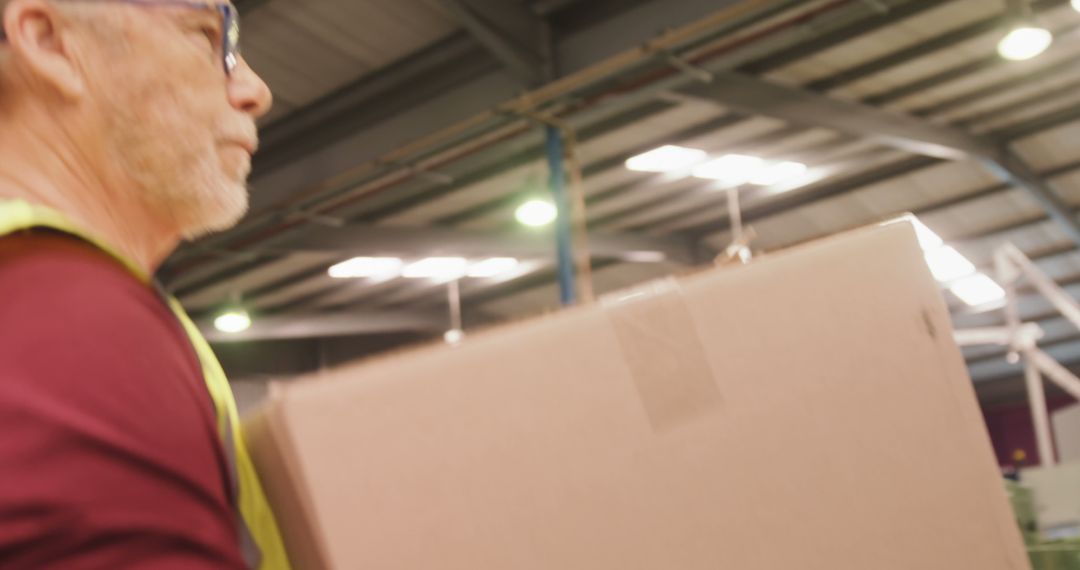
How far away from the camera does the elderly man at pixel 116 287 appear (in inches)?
22.1

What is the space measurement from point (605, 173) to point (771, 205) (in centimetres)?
211

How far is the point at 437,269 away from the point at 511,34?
4.89 m

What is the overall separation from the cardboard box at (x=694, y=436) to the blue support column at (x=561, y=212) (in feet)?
18.7

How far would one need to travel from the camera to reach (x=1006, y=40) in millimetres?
6074

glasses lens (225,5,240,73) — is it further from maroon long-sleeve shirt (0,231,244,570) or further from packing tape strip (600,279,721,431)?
packing tape strip (600,279,721,431)

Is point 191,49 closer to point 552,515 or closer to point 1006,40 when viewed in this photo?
point 552,515

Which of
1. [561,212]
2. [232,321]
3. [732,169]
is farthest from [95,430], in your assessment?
[232,321]

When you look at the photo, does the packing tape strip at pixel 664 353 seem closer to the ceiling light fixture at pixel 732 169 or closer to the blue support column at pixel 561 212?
the blue support column at pixel 561 212

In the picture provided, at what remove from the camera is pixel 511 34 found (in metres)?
6.09

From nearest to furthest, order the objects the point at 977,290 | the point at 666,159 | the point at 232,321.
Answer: the point at 666,159 < the point at 232,321 < the point at 977,290

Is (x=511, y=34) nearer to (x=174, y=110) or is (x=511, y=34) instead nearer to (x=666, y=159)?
(x=666, y=159)

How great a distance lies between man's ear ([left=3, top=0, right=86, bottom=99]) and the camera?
817mm

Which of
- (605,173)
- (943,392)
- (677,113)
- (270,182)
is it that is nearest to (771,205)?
(605,173)

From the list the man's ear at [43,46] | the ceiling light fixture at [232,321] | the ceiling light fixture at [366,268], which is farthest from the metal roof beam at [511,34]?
the ceiling light fixture at [232,321]
